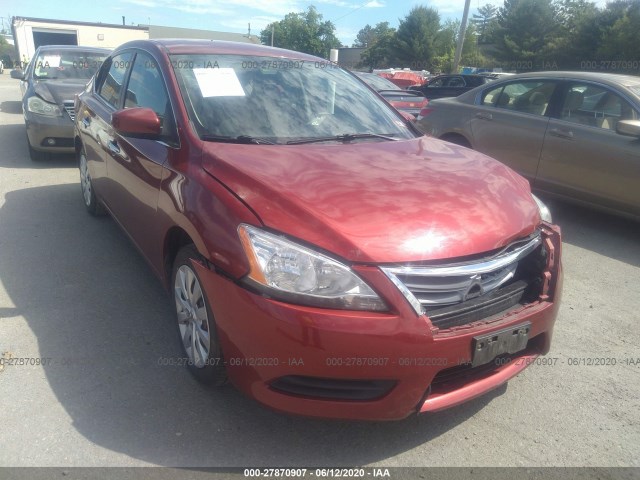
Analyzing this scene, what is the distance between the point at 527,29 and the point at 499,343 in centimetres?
5391

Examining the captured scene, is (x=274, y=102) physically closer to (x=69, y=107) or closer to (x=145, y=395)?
(x=145, y=395)

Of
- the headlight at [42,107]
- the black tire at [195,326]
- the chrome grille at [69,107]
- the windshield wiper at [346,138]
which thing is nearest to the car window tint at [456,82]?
the chrome grille at [69,107]

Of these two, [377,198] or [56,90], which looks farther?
[56,90]

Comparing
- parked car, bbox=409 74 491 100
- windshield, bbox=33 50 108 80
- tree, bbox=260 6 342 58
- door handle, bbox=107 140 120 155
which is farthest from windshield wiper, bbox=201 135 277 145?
tree, bbox=260 6 342 58

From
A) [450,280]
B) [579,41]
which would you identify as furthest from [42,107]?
[579,41]

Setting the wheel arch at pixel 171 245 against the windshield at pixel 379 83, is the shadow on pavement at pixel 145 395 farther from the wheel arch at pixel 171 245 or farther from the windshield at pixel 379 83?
the windshield at pixel 379 83

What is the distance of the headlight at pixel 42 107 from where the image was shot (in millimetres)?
7227

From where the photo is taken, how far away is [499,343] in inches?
87.8

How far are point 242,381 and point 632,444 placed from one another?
1.83 metres

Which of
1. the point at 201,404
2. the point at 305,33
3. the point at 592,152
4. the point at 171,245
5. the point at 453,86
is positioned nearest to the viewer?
the point at 201,404

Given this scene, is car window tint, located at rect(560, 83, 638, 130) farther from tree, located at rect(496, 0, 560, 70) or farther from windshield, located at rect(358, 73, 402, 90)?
tree, located at rect(496, 0, 560, 70)

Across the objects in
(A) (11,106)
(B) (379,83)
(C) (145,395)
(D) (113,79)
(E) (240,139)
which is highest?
(D) (113,79)

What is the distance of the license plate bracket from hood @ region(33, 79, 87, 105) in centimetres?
707

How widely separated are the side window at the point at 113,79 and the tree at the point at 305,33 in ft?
211
